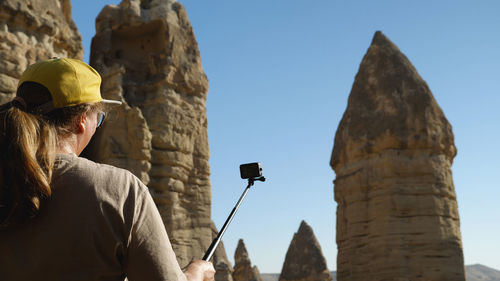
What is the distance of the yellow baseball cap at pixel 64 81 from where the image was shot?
168cm

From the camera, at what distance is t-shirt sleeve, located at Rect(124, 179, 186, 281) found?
5.02 ft

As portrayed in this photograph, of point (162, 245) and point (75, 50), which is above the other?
point (75, 50)

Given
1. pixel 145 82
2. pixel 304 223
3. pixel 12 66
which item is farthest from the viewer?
pixel 304 223

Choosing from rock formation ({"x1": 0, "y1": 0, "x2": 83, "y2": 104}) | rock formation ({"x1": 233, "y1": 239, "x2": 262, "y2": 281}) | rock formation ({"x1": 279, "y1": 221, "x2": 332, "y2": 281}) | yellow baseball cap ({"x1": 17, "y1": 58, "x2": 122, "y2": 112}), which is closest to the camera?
yellow baseball cap ({"x1": 17, "y1": 58, "x2": 122, "y2": 112})

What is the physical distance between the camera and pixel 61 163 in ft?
5.16

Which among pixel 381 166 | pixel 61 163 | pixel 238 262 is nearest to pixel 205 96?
pixel 381 166

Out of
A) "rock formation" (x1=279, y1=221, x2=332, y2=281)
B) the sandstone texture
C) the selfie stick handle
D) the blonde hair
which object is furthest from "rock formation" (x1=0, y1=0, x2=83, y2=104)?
"rock formation" (x1=279, y1=221, x2=332, y2=281)

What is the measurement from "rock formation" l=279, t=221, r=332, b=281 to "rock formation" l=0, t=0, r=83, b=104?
18.5 meters

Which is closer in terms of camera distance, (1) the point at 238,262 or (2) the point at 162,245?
(2) the point at 162,245

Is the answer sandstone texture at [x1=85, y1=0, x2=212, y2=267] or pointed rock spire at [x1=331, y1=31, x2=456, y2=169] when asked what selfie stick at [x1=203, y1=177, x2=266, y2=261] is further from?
pointed rock spire at [x1=331, y1=31, x2=456, y2=169]

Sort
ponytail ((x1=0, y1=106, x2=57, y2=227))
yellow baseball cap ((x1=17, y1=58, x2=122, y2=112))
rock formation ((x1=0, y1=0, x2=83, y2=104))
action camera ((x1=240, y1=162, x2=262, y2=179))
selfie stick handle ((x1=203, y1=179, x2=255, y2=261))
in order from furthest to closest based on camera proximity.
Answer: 1. rock formation ((x1=0, y1=0, x2=83, y2=104))
2. action camera ((x1=240, y1=162, x2=262, y2=179))
3. selfie stick handle ((x1=203, y1=179, x2=255, y2=261))
4. yellow baseball cap ((x1=17, y1=58, x2=122, y2=112))
5. ponytail ((x1=0, y1=106, x2=57, y2=227))

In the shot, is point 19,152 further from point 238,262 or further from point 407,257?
point 238,262

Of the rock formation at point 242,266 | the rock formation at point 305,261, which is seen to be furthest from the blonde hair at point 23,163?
the rock formation at point 242,266

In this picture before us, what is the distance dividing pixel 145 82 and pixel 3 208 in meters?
9.70
